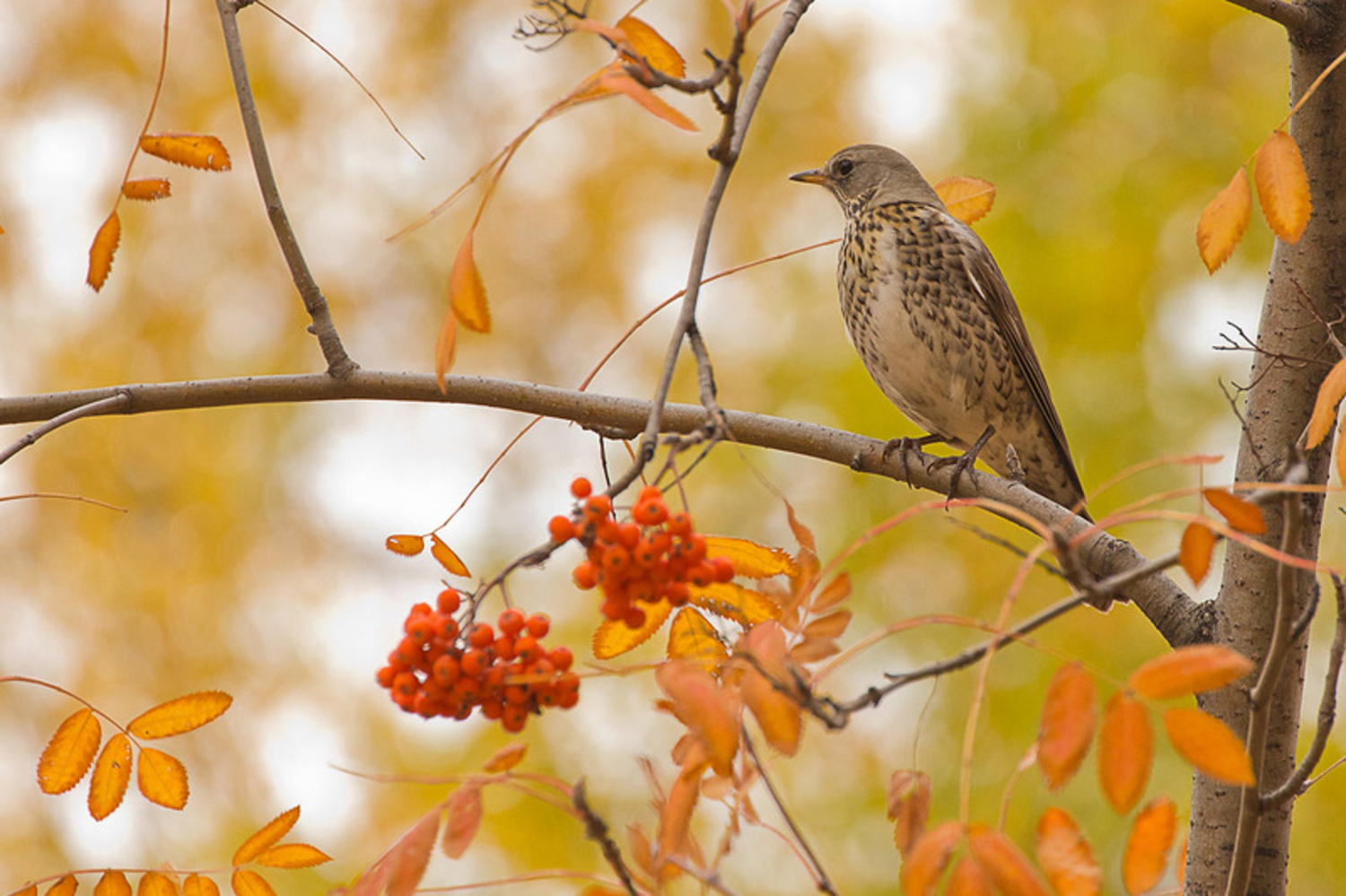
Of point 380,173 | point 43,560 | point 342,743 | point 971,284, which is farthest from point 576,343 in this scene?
point 971,284

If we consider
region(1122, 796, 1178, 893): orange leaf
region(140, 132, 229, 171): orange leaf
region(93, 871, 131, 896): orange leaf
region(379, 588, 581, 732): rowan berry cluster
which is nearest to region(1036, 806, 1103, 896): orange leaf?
region(1122, 796, 1178, 893): orange leaf

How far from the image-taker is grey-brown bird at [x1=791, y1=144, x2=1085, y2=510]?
3.58 metres

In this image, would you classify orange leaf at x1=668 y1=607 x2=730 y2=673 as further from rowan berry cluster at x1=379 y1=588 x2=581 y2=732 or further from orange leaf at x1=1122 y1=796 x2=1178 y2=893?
orange leaf at x1=1122 y1=796 x2=1178 y2=893

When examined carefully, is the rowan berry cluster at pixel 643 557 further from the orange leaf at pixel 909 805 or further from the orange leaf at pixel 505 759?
the orange leaf at pixel 909 805

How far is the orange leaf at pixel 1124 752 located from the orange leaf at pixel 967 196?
1.28 meters

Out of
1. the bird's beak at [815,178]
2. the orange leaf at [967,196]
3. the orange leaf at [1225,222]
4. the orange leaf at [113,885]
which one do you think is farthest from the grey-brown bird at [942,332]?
the orange leaf at [113,885]

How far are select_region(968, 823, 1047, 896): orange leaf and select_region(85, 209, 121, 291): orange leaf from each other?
138 cm

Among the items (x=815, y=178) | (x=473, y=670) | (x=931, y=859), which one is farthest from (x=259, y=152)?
(x=815, y=178)

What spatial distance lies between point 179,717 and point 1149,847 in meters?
1.19

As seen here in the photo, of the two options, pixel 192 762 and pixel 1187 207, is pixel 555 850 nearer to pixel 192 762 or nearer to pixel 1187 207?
pixel 192 762

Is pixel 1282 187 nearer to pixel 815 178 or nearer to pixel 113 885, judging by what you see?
pixel 113 885

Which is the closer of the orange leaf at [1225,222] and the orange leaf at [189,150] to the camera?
the orange leaf at [1225,222]

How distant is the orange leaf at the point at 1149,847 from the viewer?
4.16ft

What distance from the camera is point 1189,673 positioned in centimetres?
109
